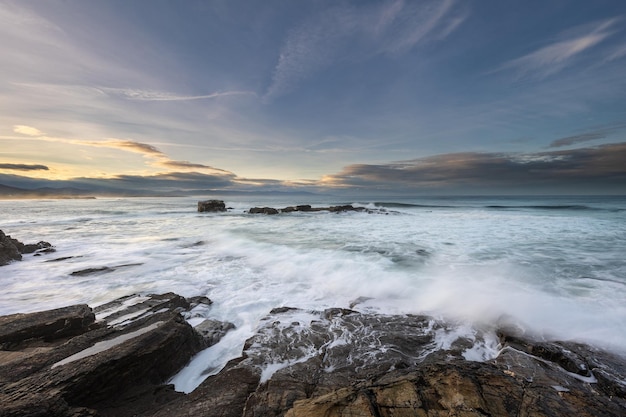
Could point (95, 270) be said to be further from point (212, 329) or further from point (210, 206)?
point (210, 206)

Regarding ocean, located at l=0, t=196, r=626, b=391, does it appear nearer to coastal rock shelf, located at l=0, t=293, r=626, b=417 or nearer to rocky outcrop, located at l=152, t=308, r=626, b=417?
coastal rock shelf, located at l=0, t=293, r=626, b=417

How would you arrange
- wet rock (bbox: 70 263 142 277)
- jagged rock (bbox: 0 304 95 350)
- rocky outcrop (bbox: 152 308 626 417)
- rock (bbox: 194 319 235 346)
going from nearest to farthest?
rocky outcrop (bbox: 152 308 626 417)
jagged rock (bbox: 0 304 95 350)
rock (bbox: 194 319 235 346)
wet rock (bbox: 70 263 142 277)

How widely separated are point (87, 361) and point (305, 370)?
296cm

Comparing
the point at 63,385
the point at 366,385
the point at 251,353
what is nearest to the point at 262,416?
the point at 366,385

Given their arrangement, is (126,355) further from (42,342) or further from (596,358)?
(596,358)

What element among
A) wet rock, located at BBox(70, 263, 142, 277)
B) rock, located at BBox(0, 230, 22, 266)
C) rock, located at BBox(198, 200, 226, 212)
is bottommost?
wet rock, located at BBox(70, 263, 142, 277)

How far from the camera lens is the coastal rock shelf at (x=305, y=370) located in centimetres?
273

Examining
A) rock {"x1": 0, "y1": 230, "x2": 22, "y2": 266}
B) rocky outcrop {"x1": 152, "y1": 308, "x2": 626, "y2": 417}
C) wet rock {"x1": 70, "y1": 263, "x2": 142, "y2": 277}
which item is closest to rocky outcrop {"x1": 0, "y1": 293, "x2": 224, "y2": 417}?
rocky outcrop {"x1": 152, "y1": 308, "x2": 626, "y2": 417}

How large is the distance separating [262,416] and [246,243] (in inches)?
500

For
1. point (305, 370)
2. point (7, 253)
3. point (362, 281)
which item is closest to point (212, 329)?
point (305, 370)

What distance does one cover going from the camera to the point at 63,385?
10.1 feet

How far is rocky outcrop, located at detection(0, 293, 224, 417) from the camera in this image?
9.73 feet

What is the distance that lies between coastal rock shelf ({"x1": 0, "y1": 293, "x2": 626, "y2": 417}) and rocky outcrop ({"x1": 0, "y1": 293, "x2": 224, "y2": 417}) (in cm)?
1

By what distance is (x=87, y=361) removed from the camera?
3498 millimetres
